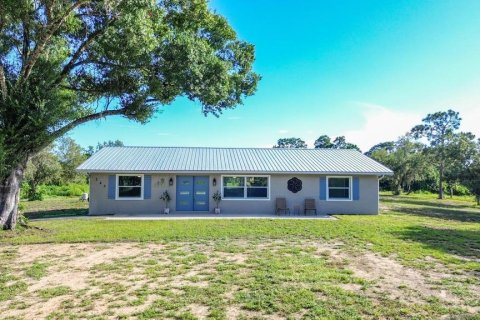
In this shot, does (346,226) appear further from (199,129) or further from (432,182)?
(432,182)

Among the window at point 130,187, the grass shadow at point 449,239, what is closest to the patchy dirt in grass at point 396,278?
the grass shadow at point 449,239

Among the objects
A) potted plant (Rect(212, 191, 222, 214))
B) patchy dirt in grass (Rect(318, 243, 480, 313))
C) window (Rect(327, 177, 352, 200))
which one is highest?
window (Rect(327, 177, 352, 200))

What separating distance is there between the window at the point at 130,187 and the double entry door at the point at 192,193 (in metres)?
1.87

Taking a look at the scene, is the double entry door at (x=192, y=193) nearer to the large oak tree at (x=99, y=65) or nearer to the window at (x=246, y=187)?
the window at (x=246, y=187)

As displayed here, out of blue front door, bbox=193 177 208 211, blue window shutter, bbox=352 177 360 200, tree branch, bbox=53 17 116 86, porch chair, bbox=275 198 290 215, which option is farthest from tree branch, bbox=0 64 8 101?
blue window shutter, bbox=352 177 360 200

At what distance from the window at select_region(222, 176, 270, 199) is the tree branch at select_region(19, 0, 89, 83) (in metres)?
9.23

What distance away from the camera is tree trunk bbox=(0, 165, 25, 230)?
9547 millimetres

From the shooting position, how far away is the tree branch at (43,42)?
7491 mm

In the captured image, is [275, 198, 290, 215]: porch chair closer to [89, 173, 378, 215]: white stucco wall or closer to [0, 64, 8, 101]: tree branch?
[89, 173, 378, 215]: white stucco wall

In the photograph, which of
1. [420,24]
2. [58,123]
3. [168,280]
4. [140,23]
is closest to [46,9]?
[140,23]

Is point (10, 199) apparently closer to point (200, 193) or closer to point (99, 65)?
point (99, 65)

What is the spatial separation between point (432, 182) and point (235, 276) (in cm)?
4597

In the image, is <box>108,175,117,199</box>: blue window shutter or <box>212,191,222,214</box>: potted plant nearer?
<box>108,175,117,199</box>: blue window shutter

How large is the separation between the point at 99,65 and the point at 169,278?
801cm
